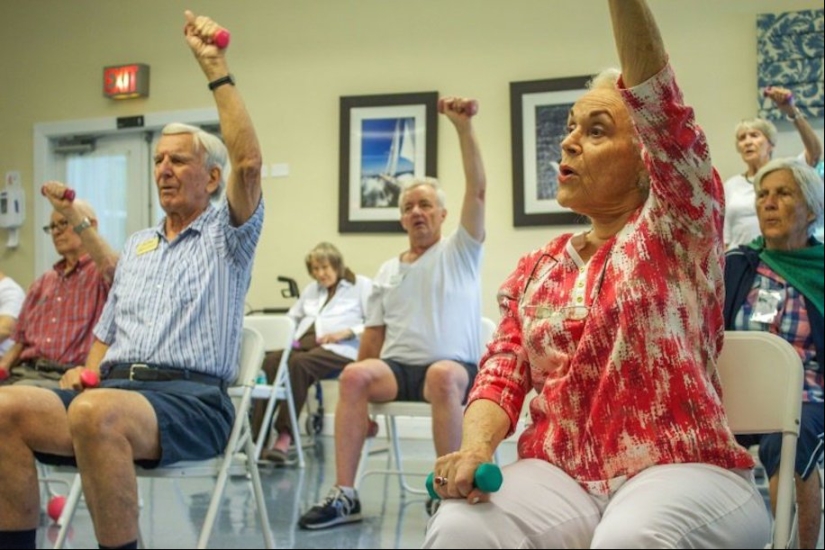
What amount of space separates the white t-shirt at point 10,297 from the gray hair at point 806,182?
1.58 m

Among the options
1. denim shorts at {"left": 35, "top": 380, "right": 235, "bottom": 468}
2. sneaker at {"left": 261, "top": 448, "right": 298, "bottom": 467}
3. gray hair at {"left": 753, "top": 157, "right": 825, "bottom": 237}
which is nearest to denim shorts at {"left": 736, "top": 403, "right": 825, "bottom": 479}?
gray hair at {"left": 753, "top": 157, "right": 825, "bottom": 237}

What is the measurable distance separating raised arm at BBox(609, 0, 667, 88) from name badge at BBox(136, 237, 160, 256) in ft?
4.28

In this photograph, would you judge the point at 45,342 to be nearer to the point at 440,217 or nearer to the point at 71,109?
the point at 440,217

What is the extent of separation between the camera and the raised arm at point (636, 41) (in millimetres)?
916

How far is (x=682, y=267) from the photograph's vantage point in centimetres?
115

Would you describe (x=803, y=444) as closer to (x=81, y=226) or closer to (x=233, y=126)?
(x=233, y=126)

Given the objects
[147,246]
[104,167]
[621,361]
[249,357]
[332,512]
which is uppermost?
[104,167]

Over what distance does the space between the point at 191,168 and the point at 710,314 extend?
1262 mm

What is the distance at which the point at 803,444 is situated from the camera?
2043mm

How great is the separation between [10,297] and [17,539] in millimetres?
471

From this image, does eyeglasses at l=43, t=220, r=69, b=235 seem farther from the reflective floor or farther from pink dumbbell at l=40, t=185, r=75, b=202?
the reflective floor

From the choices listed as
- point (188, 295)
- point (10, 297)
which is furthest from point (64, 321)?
point (10, 297)

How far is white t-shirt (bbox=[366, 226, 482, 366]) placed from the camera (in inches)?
115

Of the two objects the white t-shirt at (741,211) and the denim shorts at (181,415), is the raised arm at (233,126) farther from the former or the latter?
the white t-shirt at (741,211)
